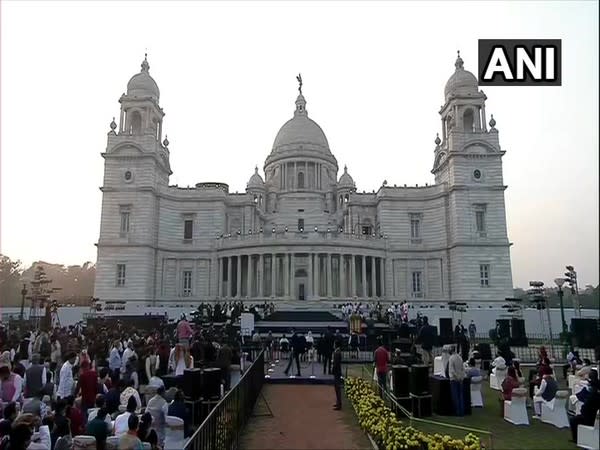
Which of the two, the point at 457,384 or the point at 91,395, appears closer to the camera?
the point at 91,395

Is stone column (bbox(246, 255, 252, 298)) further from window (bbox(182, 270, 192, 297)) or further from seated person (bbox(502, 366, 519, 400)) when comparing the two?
seated person (bbox(502, 366, 519, 400))

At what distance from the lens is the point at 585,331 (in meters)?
32.7

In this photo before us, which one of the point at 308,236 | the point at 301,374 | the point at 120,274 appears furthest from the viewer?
the point at 120,274

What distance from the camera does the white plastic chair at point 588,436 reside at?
38.4ft

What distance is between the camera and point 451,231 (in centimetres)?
5784

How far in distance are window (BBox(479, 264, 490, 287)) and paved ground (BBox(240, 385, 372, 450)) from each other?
130 ft

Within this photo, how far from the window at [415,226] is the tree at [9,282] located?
54.4 metres

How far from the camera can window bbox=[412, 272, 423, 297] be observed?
5890 cm

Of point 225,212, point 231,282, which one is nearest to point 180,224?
point 225,212

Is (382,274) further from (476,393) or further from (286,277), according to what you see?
(476,393)

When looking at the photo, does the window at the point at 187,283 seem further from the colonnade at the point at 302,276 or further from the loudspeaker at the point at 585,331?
the loudspeaker at the point at 585,331

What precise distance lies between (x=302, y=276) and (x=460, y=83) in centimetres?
2834

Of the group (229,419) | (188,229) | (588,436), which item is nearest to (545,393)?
(588,436)

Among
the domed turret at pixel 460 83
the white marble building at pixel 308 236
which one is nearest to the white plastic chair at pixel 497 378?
the white marble building at pixel 308 236
